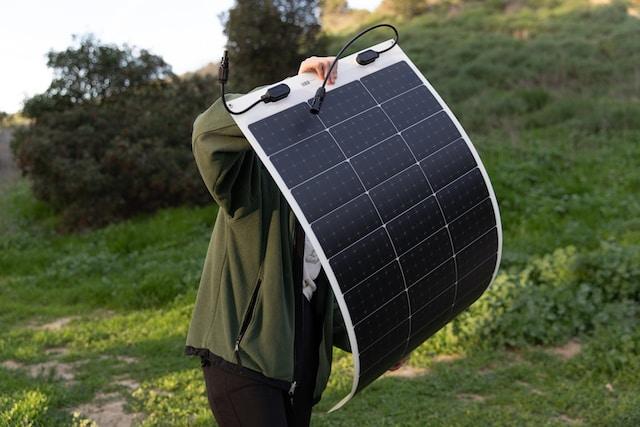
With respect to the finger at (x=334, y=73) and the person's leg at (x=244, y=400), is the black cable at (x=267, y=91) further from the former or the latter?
the person's leg at (x=244, y=400)

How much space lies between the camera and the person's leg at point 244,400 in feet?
8.21

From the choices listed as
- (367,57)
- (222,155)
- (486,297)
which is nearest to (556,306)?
(486,297)

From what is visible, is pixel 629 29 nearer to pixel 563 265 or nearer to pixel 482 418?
pixel 563 265

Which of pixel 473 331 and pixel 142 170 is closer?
pixel 473 331

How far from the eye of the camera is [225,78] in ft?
8.00

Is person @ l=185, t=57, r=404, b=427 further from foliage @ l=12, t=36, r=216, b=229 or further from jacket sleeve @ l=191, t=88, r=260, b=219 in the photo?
foliage @ l=12, t=36, r=216, b=229

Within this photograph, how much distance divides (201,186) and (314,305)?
1018 centimetres

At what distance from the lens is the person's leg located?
2.50 meters

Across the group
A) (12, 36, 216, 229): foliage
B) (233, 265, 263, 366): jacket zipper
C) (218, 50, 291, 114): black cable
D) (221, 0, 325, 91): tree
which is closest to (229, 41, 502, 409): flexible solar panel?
(218, 50, 291, 114): black cable

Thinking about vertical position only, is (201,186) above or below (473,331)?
below

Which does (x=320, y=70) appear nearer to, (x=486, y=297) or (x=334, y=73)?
(x=334, y=73)

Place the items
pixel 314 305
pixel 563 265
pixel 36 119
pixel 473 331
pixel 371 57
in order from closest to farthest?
pixel 314 305, pixel 371 57, pixel 473 331, pixel 563 265, pixel 36 119

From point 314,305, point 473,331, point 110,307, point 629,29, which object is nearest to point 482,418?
point 473,331

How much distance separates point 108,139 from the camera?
42.8 feet
